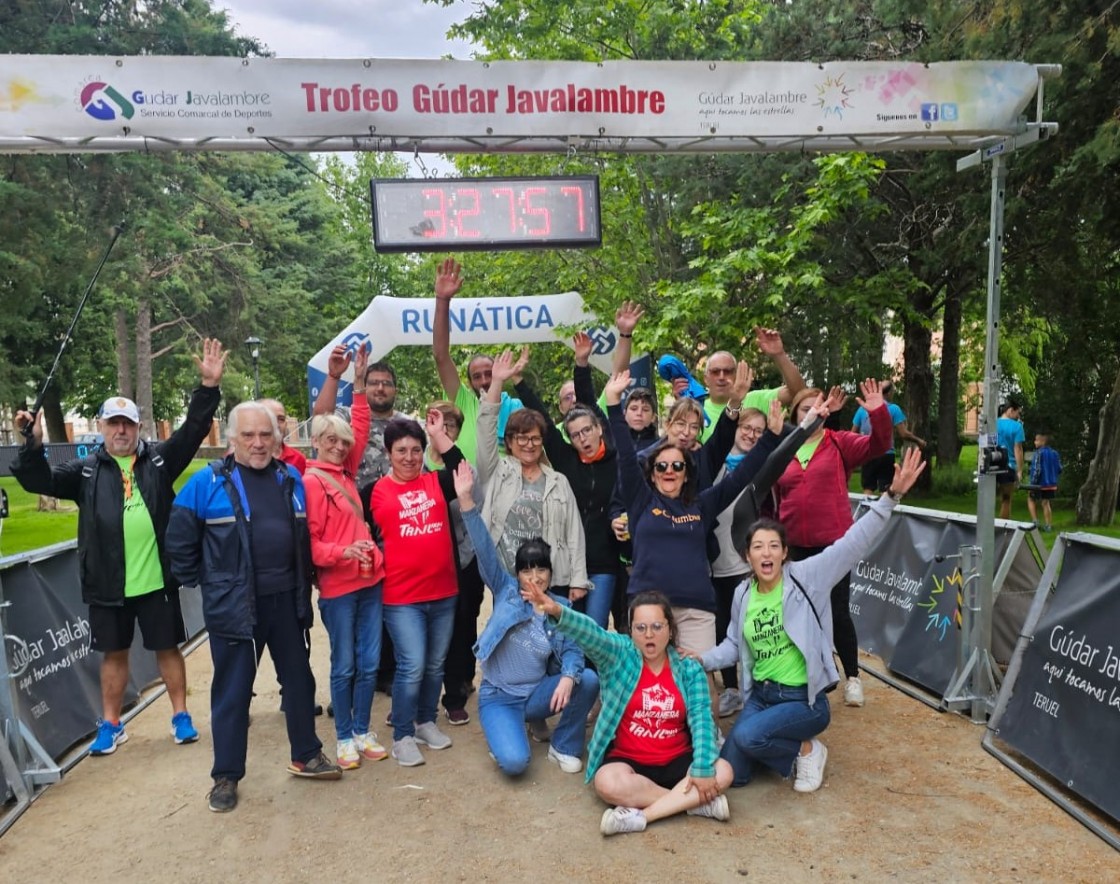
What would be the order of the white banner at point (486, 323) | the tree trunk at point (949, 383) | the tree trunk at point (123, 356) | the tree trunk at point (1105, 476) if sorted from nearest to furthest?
1. the white banner at point (486, 323)
2. the tree trunk at point (1105, 476)
3. the tree trunk at point (949, 383)
4. the tree trunk at point (123, 356)

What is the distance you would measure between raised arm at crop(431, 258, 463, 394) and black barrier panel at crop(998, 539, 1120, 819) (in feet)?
12.2

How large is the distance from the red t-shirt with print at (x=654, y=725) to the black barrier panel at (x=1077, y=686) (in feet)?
5.97

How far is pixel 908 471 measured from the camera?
435 centimetres

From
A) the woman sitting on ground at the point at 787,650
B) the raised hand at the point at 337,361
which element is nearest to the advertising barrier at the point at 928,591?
the woman sitting on ground at the point at 787,650

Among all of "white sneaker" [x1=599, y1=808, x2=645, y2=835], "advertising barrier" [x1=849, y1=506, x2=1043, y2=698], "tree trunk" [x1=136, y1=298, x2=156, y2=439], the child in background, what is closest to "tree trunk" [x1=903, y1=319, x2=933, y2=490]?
the child in background

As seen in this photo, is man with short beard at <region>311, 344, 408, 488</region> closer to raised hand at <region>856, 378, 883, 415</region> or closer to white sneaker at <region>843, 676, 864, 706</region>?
raised hand at <region>856, 378, 883, 415</region>

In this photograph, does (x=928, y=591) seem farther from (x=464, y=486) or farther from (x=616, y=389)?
(x=464, y=486)

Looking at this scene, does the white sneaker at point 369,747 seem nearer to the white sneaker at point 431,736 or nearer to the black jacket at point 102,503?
the white sneaker at point 431,736

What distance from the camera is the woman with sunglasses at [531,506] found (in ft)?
15.9

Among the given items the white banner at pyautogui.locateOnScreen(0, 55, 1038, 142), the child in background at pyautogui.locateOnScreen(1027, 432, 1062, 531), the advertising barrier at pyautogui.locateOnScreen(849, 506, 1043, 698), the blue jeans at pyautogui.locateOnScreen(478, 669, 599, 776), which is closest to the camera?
the blue jeans at pyautogui.locateOnScreen(478, 669, 599, 776)

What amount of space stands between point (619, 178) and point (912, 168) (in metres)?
4.37

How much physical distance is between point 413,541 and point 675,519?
4.72 ft

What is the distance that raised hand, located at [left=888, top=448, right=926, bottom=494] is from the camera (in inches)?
169

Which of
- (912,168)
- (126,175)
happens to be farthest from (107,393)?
(912,168)
